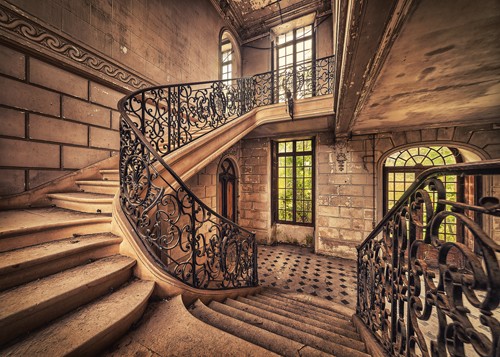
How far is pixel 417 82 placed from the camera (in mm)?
2465

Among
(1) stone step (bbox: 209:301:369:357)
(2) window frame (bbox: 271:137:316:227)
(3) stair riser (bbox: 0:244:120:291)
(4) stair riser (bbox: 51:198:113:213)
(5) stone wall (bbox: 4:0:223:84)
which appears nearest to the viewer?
(3) stair riser (bbox: 0:244:120:291)

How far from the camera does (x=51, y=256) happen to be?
1.47m

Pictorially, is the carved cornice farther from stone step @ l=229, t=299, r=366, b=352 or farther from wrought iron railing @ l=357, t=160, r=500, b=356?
wrought iron railing @ l=357, t=160, r=500, b=356

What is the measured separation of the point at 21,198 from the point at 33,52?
208 centimetres

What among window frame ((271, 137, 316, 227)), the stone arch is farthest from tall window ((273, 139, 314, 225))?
the stone arch

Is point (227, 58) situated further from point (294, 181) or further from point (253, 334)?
point (253, 334)

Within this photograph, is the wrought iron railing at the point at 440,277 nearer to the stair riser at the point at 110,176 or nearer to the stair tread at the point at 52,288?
the stair tread at the point at 52,288

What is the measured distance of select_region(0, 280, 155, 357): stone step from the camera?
3.34 feet

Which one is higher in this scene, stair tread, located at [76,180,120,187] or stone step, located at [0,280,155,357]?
stair tread, located at [76,180,120,187]

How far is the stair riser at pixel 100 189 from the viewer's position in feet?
8.87

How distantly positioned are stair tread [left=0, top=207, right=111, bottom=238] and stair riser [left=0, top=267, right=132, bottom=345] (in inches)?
31.6

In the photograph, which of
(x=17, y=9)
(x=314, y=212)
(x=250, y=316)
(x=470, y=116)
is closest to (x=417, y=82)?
(x=470, y=116)

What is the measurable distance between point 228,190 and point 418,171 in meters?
5.29

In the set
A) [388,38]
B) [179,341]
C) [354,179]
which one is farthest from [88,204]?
[354,179]
